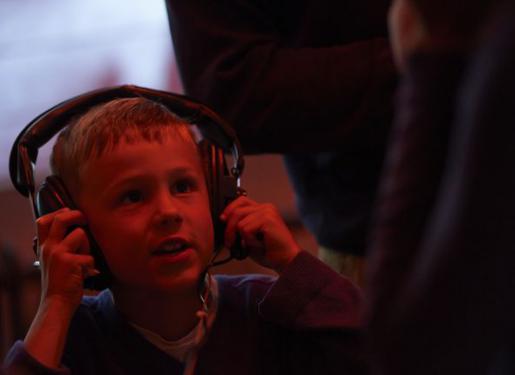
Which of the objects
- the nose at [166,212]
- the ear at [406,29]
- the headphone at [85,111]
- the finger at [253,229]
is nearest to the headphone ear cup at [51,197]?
the headphone at [85,111]

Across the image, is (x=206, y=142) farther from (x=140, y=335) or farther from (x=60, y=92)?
(x=60, y=92)

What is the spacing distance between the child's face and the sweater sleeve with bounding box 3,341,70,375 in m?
0.16

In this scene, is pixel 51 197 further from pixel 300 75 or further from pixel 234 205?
pixel 300 75

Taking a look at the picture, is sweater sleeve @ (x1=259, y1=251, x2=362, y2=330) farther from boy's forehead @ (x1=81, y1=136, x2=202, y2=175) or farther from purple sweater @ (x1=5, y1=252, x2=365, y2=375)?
boy's forehead @ (x1=81, y1=136, x2=202, y2=175)

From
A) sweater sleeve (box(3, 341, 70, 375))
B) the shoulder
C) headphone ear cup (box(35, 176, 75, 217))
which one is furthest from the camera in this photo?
the shoulder

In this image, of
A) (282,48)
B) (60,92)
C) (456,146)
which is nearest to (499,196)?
(456,146)

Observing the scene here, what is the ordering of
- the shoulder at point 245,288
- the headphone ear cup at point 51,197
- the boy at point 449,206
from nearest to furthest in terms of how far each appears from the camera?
the boy at point 449,206 < the headphone ear cup at point 51,197 < the shoulder at point 245,288

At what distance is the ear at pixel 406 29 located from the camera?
20.3 inches

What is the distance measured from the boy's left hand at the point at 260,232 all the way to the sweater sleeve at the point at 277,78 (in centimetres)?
13

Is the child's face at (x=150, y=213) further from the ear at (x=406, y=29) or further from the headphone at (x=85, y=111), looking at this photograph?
the ear at (x=406, y=29)

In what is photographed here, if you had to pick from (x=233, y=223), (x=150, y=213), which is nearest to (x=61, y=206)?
(x=150, y=213)

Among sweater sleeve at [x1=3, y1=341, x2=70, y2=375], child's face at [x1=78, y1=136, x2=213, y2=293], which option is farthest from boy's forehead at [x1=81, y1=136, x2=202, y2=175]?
sweater sleeve at [x1=3, y1=341, x2=70, y2=375]

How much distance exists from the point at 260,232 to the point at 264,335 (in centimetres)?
15

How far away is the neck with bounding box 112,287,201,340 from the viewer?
1166mm
